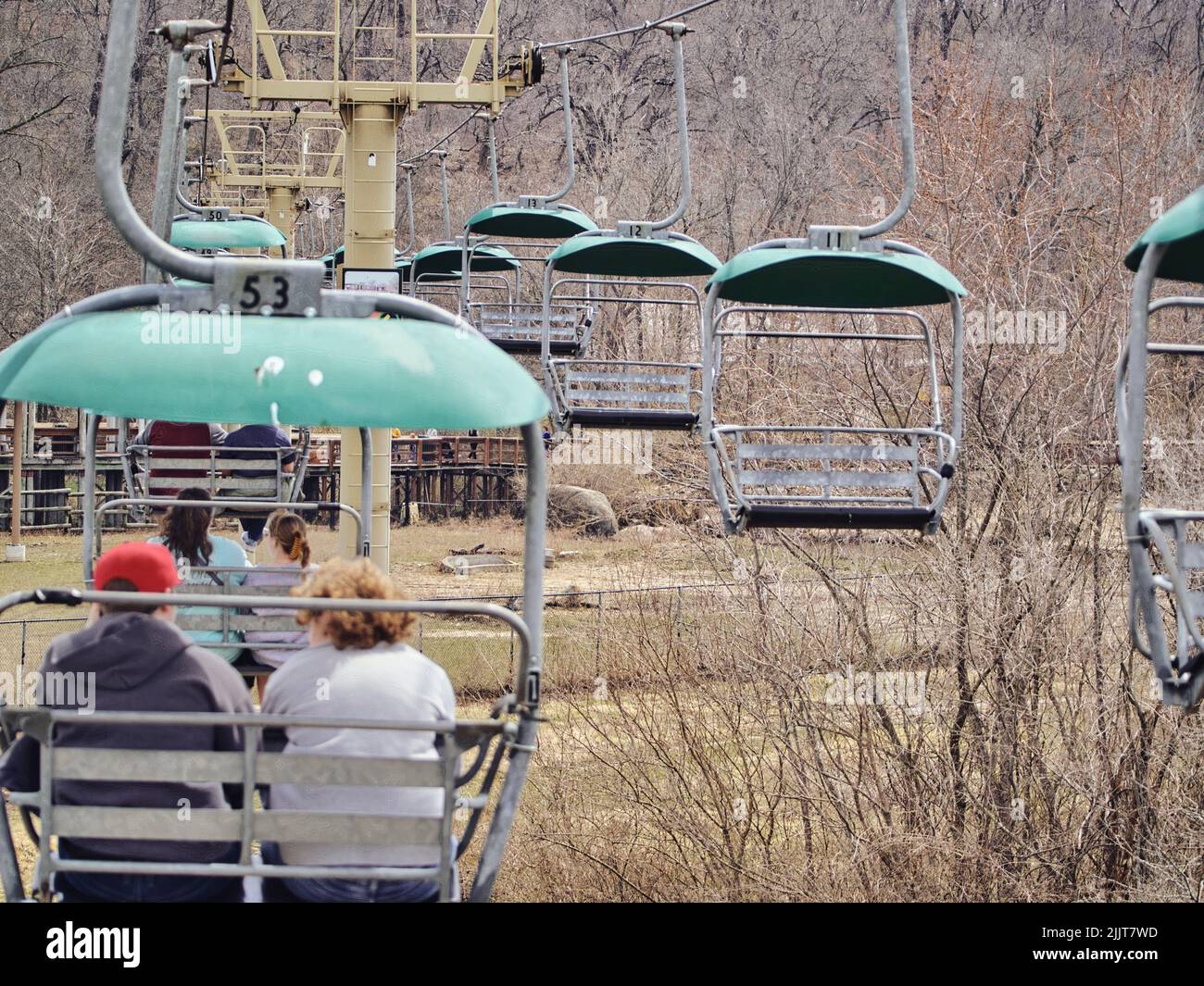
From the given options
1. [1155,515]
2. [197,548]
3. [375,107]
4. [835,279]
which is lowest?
[197,548]

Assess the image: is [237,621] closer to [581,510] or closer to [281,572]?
[281,572]

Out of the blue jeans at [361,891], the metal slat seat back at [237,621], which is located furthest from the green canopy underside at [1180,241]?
the metal slat seat back at [237,621]

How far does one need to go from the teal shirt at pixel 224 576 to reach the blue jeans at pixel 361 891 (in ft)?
7.57

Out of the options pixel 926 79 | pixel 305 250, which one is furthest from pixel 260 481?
pixel 305 250

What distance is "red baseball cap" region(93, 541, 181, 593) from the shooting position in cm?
422

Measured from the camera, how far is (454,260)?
17.6 metres

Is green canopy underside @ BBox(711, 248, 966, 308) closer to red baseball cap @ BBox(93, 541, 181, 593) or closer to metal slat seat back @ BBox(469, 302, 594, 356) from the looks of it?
red baseball cap @ BBox(93, 541, 181, 593)

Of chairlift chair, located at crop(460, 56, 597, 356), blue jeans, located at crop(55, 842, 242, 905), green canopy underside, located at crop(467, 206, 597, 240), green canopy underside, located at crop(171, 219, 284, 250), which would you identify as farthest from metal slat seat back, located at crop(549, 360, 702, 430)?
blue jeans, located at crop(55, 842, 242, 905)

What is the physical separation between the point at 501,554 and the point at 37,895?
28273 millimetres

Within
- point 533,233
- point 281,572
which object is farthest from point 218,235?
point 281,572

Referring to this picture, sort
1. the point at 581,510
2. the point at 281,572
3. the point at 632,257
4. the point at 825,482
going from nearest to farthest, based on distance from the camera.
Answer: the point at 281,572
the point at 825,482
the point at 632,257
the point at 581,510

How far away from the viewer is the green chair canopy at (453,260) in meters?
16.4

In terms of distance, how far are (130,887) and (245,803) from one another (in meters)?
0.50
